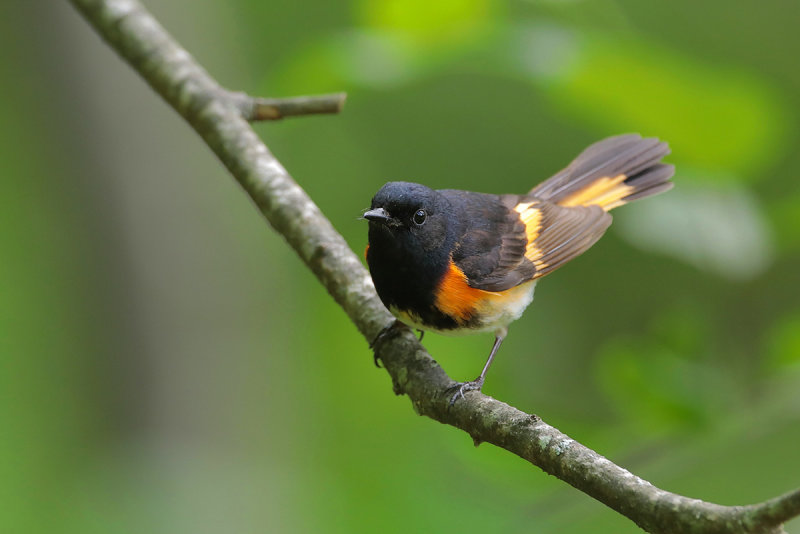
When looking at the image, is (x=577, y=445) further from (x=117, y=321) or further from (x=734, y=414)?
(x=117, y=321)

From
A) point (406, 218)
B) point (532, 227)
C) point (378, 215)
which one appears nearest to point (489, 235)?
point (532, 227)

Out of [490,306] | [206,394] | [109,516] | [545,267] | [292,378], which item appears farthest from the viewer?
[292,378]

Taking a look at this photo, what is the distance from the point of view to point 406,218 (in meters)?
2.84

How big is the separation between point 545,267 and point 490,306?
→ 14.8 inches

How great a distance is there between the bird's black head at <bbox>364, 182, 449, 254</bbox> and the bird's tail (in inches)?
34.5

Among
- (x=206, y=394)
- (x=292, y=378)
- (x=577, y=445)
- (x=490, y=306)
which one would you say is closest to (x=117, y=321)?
(x=206, y=394)

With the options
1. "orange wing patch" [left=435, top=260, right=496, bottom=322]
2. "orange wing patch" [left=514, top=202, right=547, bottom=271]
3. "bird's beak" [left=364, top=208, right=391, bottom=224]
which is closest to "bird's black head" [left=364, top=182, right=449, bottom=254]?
"bird's beak" [left=364, top=208, right=391, bottom=224]

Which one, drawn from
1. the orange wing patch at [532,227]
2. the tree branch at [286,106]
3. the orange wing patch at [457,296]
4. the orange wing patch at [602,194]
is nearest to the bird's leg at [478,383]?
the orange wing patch at [457,296]

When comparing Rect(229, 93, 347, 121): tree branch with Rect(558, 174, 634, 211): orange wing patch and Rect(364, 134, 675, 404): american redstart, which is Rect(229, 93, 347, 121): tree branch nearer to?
Rect(364, 134, 675, 404): american redstart

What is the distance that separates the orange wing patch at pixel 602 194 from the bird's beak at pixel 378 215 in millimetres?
1079

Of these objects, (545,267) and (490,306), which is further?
(545,267)

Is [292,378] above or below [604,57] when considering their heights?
below

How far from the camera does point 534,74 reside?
2299 millimetres

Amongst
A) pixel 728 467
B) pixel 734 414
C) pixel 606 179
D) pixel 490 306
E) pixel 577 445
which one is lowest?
pixel 728 467
